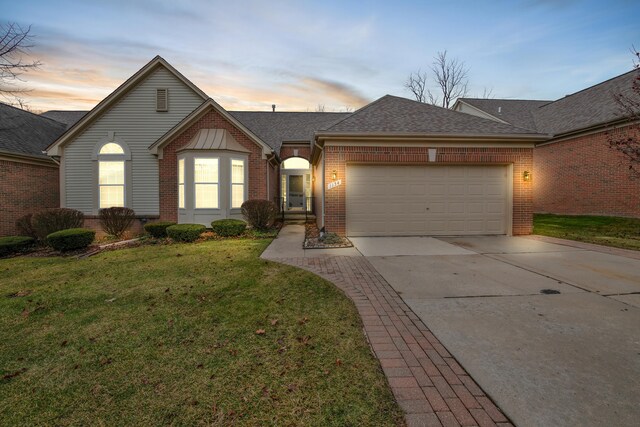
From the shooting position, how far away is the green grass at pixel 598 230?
9.40 metres

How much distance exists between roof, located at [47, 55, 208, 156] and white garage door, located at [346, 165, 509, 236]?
955cm

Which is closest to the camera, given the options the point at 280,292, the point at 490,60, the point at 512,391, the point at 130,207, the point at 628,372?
the point at 512,391

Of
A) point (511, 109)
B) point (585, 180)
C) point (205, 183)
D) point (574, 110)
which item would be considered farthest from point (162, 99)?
point (511, 109)

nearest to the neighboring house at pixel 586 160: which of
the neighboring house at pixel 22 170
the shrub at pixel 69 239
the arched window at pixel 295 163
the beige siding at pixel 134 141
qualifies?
the arched window at pixel 295 163

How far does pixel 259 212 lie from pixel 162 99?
7407 mm

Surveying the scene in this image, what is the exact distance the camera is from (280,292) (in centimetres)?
498

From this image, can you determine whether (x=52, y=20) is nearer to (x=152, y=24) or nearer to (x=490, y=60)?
(x=152, y=24)

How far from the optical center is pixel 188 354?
10.3 ft

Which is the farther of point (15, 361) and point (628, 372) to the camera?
point (15, 361)

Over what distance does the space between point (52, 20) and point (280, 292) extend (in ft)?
43.2

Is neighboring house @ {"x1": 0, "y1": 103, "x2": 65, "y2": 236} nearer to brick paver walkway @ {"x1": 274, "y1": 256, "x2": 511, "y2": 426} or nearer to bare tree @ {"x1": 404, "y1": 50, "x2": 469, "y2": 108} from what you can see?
brick paver walkway @ {"x1": 274, "y1": 256, "x2": 511, "y2": 426}

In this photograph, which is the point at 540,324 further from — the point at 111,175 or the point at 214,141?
the point at 111,175

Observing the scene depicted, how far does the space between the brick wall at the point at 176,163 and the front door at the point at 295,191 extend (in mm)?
6936

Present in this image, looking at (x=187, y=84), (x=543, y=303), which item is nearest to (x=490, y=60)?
(x=187, y=84)
